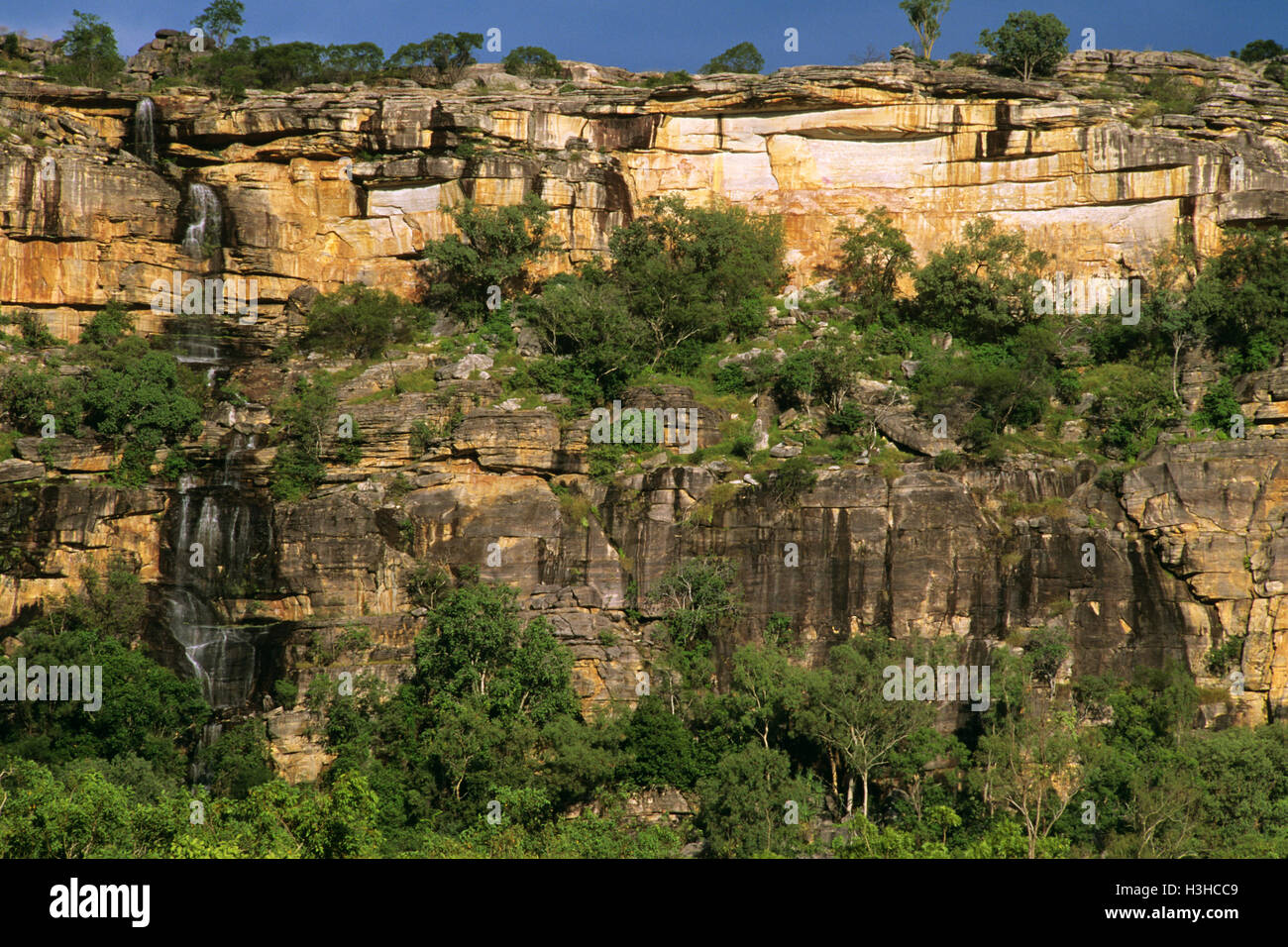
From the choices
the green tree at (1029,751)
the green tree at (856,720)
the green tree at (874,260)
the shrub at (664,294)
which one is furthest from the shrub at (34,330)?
the green tree at (1029,751)

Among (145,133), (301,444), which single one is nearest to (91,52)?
(145,133)

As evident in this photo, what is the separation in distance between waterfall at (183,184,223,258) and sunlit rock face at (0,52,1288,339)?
0.21 meters

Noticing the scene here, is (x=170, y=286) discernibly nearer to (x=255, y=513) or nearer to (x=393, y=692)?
(x=255, y=513)

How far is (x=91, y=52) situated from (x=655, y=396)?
36476 mm

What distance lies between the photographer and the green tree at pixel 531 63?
72938 millimetres

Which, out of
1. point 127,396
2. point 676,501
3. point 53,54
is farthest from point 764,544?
point 53,54

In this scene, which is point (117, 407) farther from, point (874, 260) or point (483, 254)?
point (874, 260)

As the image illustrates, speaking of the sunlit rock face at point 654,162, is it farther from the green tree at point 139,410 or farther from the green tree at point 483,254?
the green tree at point 139,410

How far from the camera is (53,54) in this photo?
240 ft

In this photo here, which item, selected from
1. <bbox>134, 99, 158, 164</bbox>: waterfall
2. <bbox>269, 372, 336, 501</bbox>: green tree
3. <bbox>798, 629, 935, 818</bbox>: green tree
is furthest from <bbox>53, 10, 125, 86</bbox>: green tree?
<bbox>798, 629, 935, 818</bbox>: green tree

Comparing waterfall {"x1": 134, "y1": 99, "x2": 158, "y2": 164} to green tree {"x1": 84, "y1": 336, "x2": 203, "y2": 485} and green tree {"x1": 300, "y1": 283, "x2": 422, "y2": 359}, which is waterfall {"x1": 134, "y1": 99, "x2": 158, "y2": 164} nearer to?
green tree {"x1": 300, "y1": 283, "x2": 422, "y2": 359}

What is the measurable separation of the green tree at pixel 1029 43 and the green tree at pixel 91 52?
136 feet

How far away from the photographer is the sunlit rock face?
63.9 meters

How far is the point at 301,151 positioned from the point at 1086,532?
37747 millimetres
